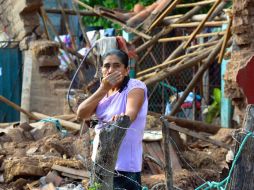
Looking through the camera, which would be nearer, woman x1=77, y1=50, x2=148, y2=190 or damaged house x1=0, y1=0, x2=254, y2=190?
woman x1=77, y1=50, x2=148, y2=190

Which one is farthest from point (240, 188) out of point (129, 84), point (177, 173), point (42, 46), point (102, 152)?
point (42, 46)

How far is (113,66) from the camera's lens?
446 centimetres

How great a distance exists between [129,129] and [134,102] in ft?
0.60

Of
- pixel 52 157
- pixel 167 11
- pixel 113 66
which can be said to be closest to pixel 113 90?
pixel 113 66

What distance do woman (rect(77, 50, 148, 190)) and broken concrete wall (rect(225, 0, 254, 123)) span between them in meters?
3.49

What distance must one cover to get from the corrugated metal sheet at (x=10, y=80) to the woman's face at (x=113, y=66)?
837cm

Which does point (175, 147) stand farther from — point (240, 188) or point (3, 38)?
point (3, 38)

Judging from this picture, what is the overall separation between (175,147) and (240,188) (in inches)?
170

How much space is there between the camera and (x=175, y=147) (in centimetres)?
777

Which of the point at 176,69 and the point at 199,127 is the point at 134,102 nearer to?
the point at 199,127

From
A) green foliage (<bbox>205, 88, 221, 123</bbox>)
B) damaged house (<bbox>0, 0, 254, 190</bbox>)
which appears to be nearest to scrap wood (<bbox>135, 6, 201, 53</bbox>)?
damaged house (<bbox>0, 0, 254, 190</bbox>)

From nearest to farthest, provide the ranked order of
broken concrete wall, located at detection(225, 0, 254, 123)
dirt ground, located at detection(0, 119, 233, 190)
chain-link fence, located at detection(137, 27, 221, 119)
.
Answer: dirt ground, located at detection(0, 119, 233, 190) → broken concrete wall, located at detection(225, 0, 254, 123) → chain-link fence, located at detection(137, 27, 221, 119)

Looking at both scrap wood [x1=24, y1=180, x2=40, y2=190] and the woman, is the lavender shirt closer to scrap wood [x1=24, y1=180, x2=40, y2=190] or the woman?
the woman

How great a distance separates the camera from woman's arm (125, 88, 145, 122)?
422cm
